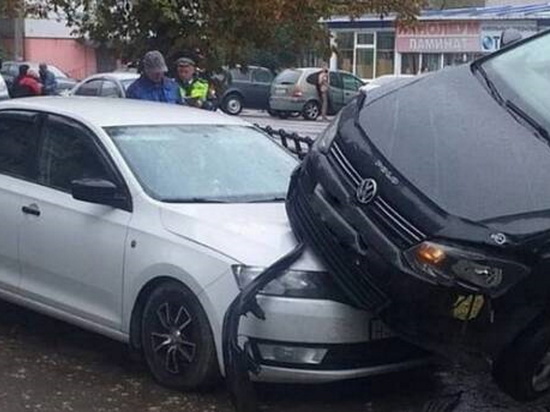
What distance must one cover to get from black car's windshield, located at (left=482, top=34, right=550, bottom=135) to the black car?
0.5 inches

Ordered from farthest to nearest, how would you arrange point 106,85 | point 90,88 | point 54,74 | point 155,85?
point 54,74 < point 90,88 < point 106,85 < point 155,85

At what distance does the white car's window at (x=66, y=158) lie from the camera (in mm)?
7137

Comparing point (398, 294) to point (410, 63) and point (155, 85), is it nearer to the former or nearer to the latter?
point (155, 85)

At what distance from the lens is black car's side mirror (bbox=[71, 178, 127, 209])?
6.72m

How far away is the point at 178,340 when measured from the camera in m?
6.37

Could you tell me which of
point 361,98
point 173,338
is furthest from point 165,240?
point 361,98

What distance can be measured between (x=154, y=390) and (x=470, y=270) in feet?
6.76

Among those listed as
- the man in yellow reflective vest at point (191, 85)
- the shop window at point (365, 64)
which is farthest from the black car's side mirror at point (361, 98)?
the shop window at point (365, 64)

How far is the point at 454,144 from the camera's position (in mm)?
5867

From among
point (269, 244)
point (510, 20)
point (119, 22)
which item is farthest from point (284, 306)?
point (510, 20)

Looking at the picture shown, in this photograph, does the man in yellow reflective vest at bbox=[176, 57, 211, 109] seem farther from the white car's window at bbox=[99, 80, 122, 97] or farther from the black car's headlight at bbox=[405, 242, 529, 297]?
the white car's window at bbox=[99, 80, 122, 97]

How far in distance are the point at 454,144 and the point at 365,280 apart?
0.80m

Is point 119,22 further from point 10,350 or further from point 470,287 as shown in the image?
point 470,287

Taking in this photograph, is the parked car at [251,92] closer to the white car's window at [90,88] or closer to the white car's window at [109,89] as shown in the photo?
the white car's window at [90,88]
